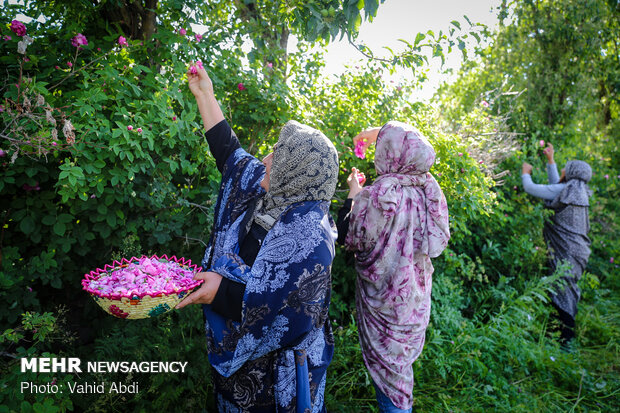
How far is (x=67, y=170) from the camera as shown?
1.93 meters

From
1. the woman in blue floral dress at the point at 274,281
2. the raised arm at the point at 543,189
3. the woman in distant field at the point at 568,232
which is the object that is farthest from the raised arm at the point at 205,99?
the raised arm at the point at 543,189

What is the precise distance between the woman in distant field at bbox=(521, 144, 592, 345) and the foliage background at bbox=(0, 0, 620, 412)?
0.56ft

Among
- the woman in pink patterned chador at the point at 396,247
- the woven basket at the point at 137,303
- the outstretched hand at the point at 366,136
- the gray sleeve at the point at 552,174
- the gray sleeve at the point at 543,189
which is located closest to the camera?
the woven basket at the point at 137,303

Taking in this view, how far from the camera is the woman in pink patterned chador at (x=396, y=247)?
240 cm

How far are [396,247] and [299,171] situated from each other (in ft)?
3.33

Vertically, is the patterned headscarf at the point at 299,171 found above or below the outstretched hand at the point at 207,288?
above

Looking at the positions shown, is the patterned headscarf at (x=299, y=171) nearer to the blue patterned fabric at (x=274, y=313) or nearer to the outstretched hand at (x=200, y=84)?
the blue patterned fabric at (x=274, y=313)

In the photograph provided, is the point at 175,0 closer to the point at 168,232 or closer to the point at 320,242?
the point at 168,232

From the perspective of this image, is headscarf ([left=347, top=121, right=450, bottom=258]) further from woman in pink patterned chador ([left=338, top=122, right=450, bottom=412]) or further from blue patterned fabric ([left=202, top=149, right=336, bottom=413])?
blue patterned fabric ([left=202, top=149, right=336, bottom=413])

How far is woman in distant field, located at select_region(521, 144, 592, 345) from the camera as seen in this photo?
438 cm

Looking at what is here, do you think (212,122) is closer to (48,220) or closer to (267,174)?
(267,174)

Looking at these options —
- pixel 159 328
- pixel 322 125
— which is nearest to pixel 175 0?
pixel 322 125

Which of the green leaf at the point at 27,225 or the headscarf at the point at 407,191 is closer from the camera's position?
the green leaf at the point at 27,225

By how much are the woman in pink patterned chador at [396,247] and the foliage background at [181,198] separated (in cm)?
66
